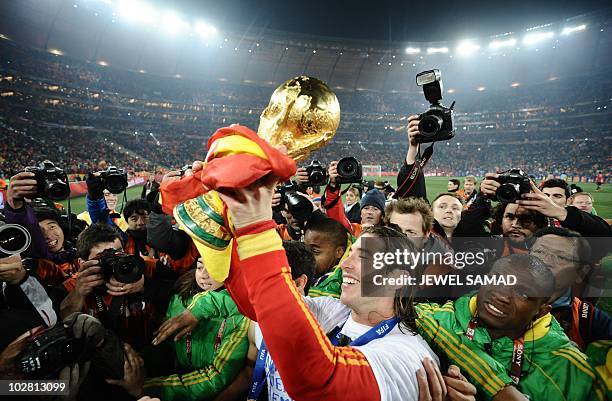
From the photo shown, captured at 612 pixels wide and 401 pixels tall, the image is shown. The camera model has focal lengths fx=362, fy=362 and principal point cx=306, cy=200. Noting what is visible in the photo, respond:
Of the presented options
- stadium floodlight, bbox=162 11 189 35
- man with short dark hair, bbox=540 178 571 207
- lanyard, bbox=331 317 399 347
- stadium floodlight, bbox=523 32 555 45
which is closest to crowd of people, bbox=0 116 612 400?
lanyard, bbox=331 317 399 347

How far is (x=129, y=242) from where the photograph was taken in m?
3.66

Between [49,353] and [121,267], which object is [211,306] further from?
[49,353]

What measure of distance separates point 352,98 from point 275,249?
152 feet

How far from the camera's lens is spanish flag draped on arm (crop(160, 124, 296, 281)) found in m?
0.78

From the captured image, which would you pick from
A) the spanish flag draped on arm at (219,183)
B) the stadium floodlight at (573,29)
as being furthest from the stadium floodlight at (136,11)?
the stadium floodlight at (573,29)

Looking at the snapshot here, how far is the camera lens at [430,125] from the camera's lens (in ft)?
8.18

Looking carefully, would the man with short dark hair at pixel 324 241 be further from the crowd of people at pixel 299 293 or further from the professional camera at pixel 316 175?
the professional camera at pixel 316 175

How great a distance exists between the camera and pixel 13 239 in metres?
1.69

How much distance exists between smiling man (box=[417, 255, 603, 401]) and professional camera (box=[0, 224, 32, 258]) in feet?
6.14

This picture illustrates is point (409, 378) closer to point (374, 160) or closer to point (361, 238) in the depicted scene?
point (361, 238)

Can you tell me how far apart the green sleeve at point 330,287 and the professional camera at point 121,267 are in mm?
1072

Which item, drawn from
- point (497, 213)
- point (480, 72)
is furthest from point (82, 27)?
point (480, 72)

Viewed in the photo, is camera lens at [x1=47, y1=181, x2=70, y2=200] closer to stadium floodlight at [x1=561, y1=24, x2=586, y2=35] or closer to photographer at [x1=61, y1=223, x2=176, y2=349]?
photographer at [x1=61, y1=223, x2=176, y2=349]

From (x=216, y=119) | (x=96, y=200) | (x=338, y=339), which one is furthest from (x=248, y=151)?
(x=216, y=119)
